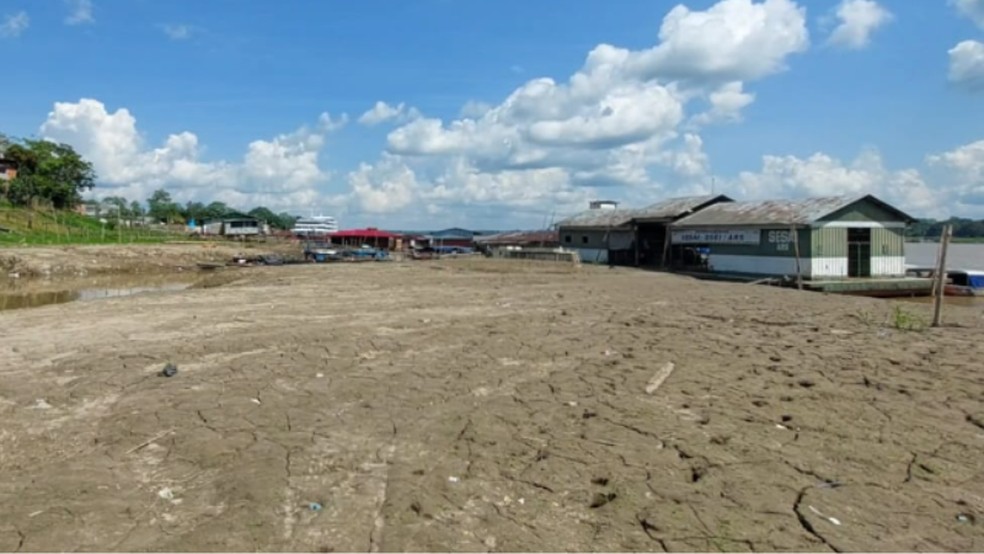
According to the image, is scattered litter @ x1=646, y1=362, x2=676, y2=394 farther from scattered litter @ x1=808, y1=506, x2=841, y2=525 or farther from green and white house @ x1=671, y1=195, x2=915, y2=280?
green and white house @ x1=671, y1=195, x2=915, y2=280

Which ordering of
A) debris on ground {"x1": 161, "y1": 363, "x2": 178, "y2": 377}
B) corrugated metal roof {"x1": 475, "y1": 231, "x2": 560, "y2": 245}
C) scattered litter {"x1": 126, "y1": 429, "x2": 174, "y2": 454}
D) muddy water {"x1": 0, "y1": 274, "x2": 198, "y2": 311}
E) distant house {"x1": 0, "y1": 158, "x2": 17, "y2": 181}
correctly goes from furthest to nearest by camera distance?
distant house {"x1": 0, "y1": 158, "x2": 17, "y2": 181} → corrugated metal roof {"x1": 475, "y1": 231, "x2": 560, "y2": 245} → muddy water {"x1": 0, "y1": 274, "x2": 198, "y2": 311} → debris on ground {"x1": 161, "y1": 363, "x2": 178, "y2": 377} → scattered litter {"x1": 126, "y1": 429, "x2": 174, "y2": 454}

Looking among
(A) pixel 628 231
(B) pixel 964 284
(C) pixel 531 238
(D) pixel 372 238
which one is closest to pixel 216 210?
(D) pixel 372 238

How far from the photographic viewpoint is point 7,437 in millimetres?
5863

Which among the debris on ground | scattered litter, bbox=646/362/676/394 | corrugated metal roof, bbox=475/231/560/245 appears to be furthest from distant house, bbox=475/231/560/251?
the debris on ground

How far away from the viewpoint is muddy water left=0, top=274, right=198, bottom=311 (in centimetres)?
2306

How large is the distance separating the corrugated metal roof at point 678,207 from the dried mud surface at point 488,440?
26.9m

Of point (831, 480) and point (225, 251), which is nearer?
point (831, 480)

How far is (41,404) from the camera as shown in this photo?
22.9 ft

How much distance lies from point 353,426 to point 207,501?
6.19 ft

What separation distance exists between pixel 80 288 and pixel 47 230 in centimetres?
3442

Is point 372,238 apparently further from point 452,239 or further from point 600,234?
point 600,234

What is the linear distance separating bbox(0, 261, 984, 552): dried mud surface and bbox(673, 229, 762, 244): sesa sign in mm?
19699

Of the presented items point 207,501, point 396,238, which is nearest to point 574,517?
point 207,501

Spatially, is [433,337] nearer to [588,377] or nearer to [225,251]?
[588,377]
